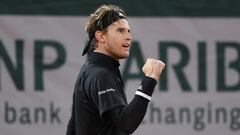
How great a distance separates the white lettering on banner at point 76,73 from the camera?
6535 mm

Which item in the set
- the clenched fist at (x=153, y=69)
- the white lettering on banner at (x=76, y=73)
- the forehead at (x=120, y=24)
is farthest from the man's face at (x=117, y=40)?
the white lettering on banner at (x=76, y=73)

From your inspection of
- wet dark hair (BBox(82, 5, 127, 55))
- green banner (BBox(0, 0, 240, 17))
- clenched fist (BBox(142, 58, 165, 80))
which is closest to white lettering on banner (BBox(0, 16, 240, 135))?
green banner (BBox(0, 0, 240, 17))

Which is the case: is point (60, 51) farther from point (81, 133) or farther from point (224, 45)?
point (81, 133)

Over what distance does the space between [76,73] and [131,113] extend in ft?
9.70

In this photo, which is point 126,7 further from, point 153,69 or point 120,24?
point 153,69

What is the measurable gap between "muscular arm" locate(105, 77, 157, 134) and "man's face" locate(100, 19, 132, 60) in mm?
264

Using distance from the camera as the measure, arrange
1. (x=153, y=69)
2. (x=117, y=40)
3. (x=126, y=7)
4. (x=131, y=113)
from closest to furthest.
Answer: (x=131, y=113) < (x=153, y=69) < (x=117, y=40) < (x=126, y=7)

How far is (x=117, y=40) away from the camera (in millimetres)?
3885

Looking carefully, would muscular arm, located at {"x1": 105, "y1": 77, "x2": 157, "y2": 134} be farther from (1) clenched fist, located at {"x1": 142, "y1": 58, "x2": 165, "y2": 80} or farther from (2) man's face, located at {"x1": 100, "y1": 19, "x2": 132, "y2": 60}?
(2) man's face, located at {"x1": 100, "y1": 19, "x2": 132, "y2": 60}

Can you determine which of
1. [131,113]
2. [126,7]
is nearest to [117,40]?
[131,113]

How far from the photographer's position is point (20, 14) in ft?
21.5

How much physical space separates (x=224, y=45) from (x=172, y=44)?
439 mm

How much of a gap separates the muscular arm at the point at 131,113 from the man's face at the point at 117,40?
0.87ft

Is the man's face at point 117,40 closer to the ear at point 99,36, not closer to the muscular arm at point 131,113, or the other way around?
the ear at point 99,36
